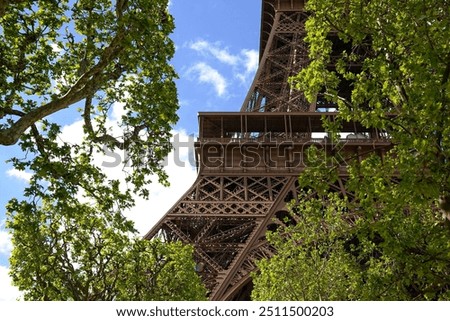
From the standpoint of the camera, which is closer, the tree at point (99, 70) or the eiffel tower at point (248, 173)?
the tree at point (99, 70)

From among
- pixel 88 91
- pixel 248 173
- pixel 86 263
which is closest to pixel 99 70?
pixel 88 91

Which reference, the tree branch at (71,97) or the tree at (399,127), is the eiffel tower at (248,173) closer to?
the tree at (399,127)

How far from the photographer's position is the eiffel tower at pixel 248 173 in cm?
2150

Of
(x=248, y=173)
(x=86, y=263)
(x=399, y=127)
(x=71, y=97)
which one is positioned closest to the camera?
(x=399, y=127)

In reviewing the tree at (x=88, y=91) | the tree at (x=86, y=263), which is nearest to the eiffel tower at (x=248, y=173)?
the tree at (x=86, y=263)

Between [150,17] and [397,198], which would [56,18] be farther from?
[397,198]

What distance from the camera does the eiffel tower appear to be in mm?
21500

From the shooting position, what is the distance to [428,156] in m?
6.99

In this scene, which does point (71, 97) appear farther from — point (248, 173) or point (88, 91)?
point (248, 173)

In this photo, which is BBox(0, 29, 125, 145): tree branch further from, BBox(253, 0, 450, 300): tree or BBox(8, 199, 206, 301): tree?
BBox(253, 0, 450, 300): tree

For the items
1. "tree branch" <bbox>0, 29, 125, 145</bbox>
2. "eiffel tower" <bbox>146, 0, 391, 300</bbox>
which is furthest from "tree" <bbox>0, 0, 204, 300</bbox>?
"eiffel tower" <bbox>146, 0, 391, 300</bbox>

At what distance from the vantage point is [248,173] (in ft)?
85.2
